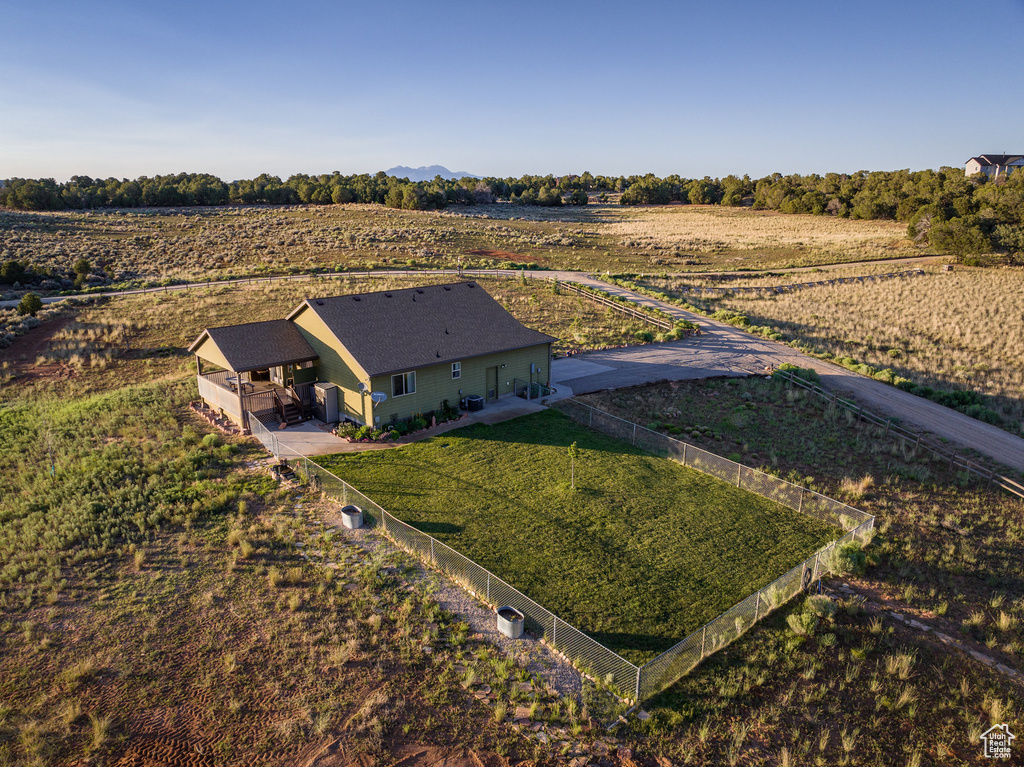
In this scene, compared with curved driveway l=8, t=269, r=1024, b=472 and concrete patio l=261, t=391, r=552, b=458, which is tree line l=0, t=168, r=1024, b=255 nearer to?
curved driveway l=8, t=269, r=1024, b=472

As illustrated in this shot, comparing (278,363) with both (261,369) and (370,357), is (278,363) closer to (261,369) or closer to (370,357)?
(261,369)

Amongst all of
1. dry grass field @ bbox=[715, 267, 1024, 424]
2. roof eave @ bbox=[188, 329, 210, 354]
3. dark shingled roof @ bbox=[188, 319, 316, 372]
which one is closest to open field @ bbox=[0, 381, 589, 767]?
dark shingled roof @ bbox=[188, 319, 316, 372]

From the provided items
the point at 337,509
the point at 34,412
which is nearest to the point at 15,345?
the point at 34,412

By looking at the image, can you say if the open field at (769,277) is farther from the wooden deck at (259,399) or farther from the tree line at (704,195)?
the wooden deck at (259,399)

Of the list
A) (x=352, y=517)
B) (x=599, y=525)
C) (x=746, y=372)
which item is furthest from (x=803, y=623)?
(x=746, y=372)

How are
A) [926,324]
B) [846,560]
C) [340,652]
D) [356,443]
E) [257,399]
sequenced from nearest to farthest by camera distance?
[340,652]
[846,560]
[356,443]
[257,399]
[926,324]

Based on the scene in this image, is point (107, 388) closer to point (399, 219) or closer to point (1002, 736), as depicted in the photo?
point (1002, 736)

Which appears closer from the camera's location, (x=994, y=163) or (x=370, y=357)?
(x=370, y=357)
